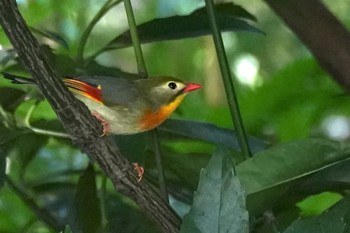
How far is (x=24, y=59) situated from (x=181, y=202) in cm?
43

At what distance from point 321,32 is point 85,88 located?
300 millimetres

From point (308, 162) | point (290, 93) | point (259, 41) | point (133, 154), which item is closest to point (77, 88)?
point (133, 154)

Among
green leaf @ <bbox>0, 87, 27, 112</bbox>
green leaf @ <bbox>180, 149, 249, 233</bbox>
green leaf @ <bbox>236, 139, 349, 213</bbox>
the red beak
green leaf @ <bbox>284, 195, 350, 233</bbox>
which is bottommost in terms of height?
green leaf @ <bbox>284, 195, 350, 233</bbox>

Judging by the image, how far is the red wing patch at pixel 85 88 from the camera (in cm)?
68

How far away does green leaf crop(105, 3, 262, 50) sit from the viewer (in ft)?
2.59

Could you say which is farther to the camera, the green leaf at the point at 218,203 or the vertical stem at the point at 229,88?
the vertical stem at the point at 229,88

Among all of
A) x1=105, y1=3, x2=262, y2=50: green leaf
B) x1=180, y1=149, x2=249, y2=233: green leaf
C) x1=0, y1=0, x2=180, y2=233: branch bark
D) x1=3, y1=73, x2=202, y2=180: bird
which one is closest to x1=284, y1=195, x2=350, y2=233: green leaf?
x1=180, y1=149, x2=249, y2=233: green leaf

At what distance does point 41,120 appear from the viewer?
0.84m

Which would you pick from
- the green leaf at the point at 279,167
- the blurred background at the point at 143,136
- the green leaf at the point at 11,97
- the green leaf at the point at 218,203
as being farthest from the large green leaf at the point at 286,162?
the green leaf at the point at 11,97

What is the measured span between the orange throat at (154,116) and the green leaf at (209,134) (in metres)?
0.02

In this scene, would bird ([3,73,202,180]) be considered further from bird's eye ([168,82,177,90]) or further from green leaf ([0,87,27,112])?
green leaf ([0,87,27,112])

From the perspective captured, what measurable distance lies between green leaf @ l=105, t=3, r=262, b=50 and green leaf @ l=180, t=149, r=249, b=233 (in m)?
0.34

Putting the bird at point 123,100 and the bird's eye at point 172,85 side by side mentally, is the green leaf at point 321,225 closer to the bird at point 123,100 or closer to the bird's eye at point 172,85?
the bird at point 123,100

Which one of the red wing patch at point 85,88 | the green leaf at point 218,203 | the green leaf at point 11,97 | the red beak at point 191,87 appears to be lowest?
the green leaf at point 218,203
